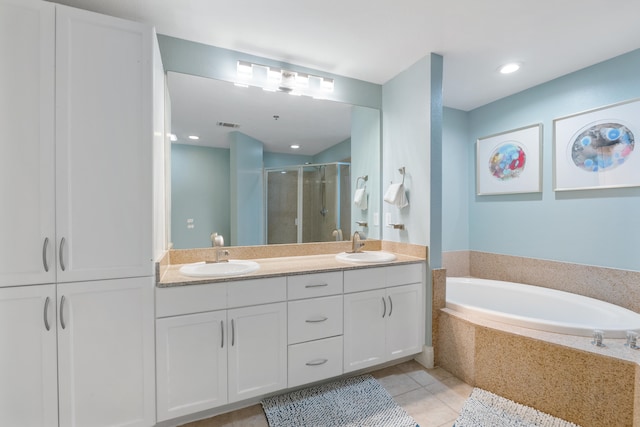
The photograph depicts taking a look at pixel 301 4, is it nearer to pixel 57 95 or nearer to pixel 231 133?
pixel 231 133

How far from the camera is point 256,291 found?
160 cm

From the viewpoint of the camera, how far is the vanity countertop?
1.49 meters

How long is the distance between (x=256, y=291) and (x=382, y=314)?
955 millimetres

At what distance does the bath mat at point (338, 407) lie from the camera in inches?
61.1

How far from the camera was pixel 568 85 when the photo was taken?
235 cm

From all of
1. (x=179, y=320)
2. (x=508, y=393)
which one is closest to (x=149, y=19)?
(x=179, y=320)

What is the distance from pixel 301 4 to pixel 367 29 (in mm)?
471

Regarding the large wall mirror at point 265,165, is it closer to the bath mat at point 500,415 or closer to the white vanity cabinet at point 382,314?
the white vanity cabinet at point 382,314

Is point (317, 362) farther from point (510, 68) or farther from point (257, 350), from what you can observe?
point (510, 68)

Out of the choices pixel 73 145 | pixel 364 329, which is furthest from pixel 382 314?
pixel 73 145

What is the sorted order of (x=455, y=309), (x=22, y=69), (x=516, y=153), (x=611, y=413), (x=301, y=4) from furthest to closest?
(x=516, y=153) → (x=455, y=309) → (x=301, y=4) → (x=611, y=413) → (x=22, y=69)

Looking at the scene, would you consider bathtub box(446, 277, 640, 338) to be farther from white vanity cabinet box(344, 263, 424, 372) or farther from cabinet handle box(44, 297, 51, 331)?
cabinet handle box(44, 297, 51, 331)

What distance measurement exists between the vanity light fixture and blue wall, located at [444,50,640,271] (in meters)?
1.70

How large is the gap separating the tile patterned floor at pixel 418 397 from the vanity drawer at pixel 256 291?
0.69 m
